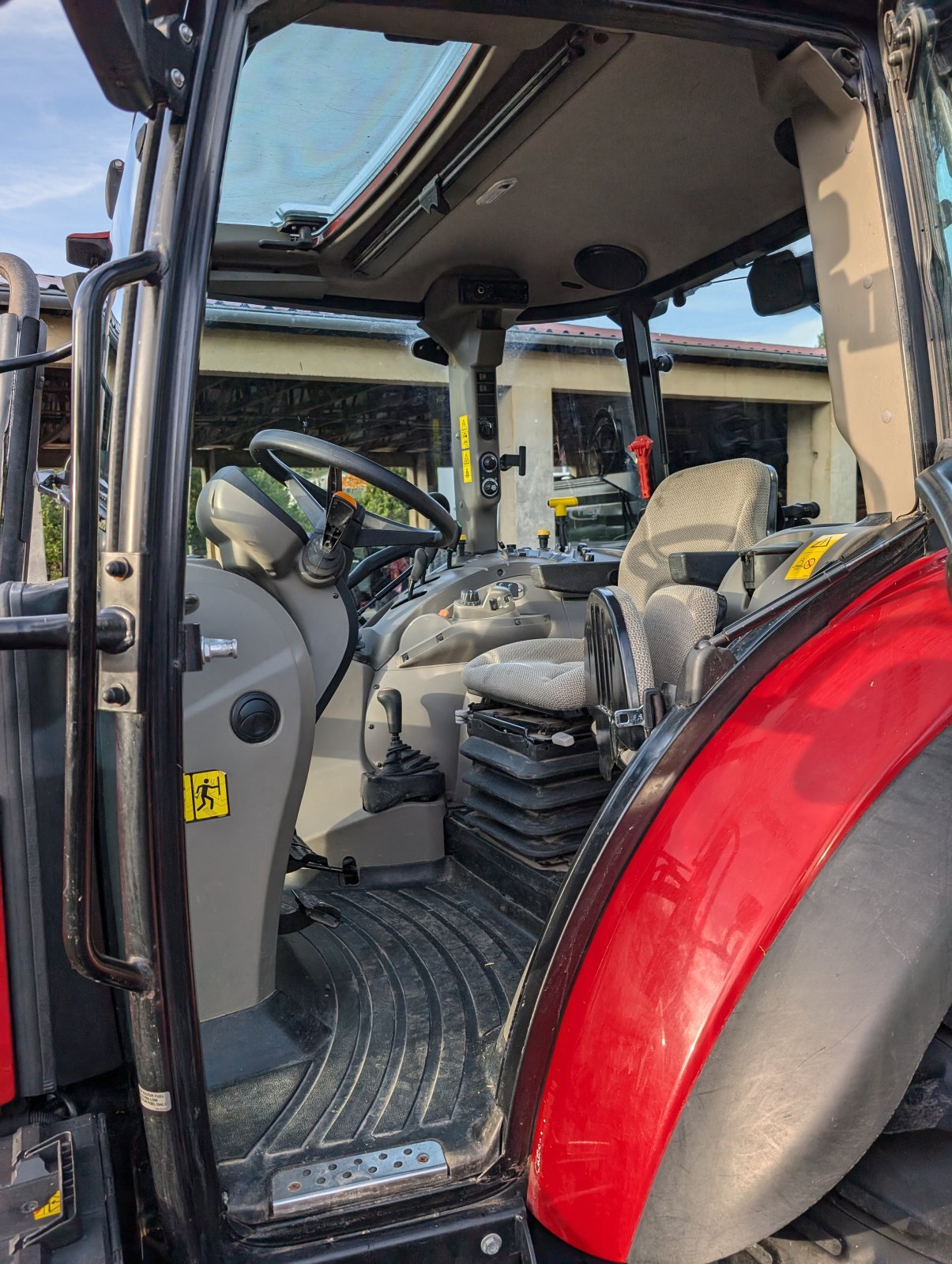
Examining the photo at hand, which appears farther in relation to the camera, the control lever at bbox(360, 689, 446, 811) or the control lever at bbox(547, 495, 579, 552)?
the control lever at bbox(547, 495, 579, 552)

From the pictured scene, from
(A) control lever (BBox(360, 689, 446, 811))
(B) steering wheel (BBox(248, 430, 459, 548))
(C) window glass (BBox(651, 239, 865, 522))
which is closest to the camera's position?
(B) steering wheel (BBox(248, 430, 459, 548))

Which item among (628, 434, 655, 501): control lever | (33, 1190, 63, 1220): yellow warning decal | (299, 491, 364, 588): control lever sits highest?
(628, 434, 655, 501): control lever

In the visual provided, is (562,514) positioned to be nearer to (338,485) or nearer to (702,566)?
(702,566)

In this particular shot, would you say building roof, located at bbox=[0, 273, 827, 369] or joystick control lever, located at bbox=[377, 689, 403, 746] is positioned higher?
building roof, located at bbox=[0, 273, 827, 369]

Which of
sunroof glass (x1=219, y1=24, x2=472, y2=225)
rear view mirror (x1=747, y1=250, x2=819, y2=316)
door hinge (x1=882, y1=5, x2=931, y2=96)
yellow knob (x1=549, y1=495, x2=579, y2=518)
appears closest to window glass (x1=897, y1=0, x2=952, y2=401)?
door hinge (x1=882, y1=5, x2=931, y2=96)

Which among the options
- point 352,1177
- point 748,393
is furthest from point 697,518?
point 352,1177

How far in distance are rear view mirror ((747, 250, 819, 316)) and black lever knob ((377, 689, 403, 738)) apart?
50.3 inches

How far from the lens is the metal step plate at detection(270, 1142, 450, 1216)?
1083 millimetres

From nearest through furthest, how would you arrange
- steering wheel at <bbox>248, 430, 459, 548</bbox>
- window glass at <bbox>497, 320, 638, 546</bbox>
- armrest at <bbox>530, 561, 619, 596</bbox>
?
steering wheel at <bbox>248, 430, 459, 548</bbox>, armrest at <bbox>530, 561, 619, 596</bbox>, window glass at <bbox>497, 320, 638, 546</bbox>

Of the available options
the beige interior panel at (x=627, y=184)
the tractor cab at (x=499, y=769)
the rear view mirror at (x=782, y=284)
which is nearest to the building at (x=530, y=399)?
the rear view mirror at (x=782, y=284)

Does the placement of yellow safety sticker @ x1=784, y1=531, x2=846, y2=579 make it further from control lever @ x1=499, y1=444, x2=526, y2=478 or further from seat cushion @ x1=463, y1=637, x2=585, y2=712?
A: control lever @ x1=499, y1=444, x2=526, y2=478

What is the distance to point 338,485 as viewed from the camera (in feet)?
6.26

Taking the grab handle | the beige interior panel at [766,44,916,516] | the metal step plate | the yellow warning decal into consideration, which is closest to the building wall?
the beige interior panel at [766,44,916,516]

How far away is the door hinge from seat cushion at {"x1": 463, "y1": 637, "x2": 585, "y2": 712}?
3.55 feet
